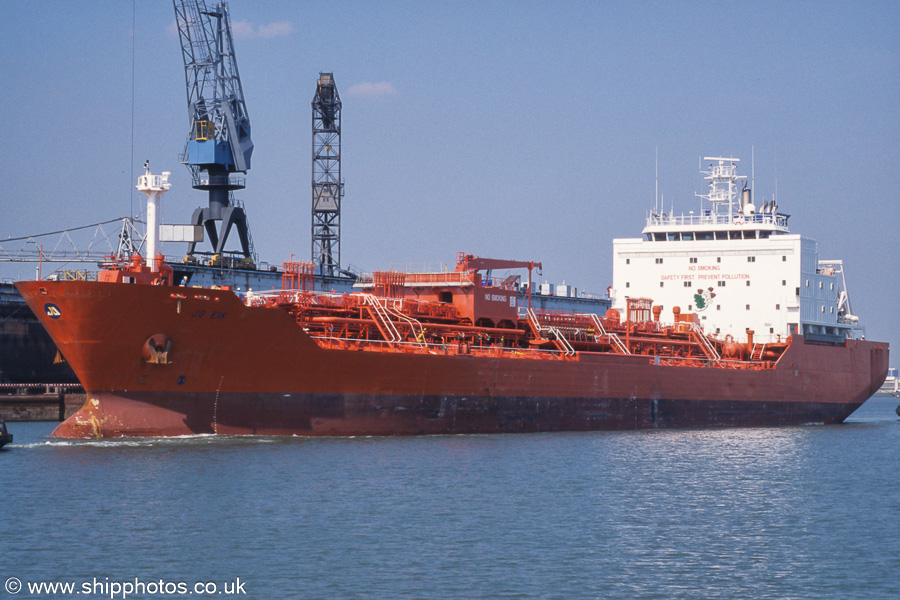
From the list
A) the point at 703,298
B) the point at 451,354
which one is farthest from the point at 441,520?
the point at 703,298

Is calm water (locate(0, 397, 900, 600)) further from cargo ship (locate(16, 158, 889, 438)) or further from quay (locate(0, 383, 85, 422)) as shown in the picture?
quay (locate(0, 383, 85, 422))

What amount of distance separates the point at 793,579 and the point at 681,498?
19.7 ft

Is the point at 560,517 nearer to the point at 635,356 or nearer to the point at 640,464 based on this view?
the point at 640,464

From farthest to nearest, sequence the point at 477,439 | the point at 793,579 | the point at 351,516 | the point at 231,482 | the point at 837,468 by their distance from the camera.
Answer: the point at 477,439 → the point at 837,468 → the point at 231,482 → the point at 351,516 → the point at 793,579

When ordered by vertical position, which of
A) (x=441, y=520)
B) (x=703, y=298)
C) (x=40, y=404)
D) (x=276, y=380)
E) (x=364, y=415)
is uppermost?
(x=703, y=298)

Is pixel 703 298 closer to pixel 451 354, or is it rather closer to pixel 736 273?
pixel 736 273

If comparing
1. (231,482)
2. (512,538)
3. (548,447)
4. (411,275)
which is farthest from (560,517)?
(411,275)

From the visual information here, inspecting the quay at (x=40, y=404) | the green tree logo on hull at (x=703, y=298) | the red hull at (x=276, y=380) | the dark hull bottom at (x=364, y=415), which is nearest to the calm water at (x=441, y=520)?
the dark hull bottom at (x=364, y=415)

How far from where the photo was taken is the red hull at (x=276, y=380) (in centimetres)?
2511

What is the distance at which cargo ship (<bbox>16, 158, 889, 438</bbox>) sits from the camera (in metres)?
25.5

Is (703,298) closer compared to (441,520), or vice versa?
(441,520)

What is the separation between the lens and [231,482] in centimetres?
2098

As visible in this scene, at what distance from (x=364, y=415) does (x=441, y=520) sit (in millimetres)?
10376

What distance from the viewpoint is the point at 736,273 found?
4266 centimetres
